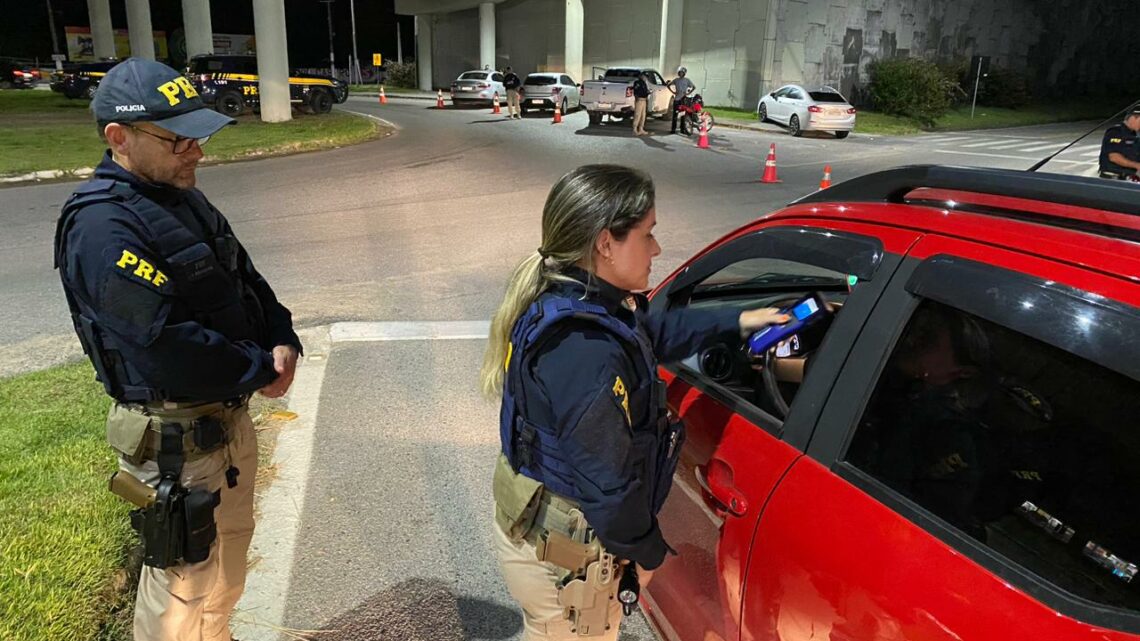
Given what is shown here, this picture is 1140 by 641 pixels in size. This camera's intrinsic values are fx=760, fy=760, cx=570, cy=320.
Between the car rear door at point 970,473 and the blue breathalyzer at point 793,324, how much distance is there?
454mm

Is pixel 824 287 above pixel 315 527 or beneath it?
above

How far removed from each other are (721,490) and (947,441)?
53 cm

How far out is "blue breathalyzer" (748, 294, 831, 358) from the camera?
211 cm

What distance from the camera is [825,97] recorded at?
73.1 ft

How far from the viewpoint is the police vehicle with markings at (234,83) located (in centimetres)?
2288

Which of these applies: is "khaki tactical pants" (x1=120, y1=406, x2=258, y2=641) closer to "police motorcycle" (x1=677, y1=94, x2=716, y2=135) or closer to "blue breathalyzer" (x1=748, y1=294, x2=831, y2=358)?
"blue breathalyzer" (x1=748, y1=294, x2=831, y2=358)

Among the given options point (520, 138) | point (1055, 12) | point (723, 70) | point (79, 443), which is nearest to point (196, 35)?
point (520, 138)

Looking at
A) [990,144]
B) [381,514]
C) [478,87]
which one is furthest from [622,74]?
[381,514]

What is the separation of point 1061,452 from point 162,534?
215 cm

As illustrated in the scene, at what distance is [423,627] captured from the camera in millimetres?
2768

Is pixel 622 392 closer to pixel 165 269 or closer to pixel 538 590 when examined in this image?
pixel 538 590

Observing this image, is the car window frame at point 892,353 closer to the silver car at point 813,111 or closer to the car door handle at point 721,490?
the car door handle at point 721,490

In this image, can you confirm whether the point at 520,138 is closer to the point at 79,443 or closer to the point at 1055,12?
the point at 79,443

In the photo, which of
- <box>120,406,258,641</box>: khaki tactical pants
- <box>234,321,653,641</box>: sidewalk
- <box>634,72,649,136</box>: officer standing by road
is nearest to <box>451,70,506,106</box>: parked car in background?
<box>634,72,649,136</box>: officer standing by road
